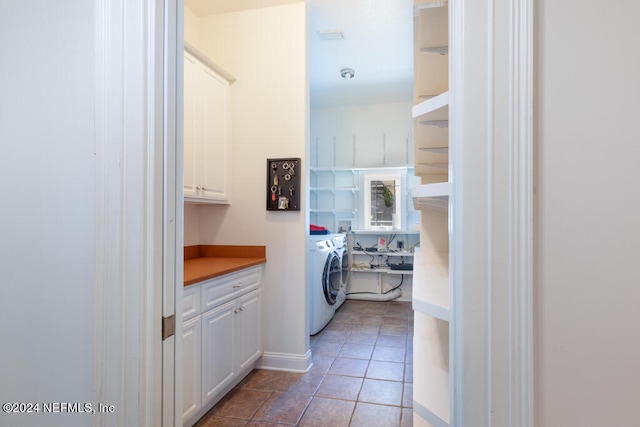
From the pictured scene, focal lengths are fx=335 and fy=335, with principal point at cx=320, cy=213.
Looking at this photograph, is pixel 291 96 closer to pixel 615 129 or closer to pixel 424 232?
pixel 424 232

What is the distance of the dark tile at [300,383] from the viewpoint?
236 centimetres

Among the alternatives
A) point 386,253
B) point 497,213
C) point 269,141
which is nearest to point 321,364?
point 269,141

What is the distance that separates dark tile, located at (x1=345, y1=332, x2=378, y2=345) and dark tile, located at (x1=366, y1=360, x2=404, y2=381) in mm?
442

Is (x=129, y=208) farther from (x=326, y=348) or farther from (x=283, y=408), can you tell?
(x=326, y=348)

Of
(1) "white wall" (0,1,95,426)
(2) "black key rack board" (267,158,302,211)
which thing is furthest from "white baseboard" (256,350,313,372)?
(1) "white wall" (0,1,95,426)

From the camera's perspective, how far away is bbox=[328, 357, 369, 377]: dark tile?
103 inches

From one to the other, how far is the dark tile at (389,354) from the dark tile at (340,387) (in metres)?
0.46

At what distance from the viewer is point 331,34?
10.2ft

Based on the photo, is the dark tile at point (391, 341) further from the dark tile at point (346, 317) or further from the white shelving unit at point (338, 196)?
the white shelving unit at point (338, 196)

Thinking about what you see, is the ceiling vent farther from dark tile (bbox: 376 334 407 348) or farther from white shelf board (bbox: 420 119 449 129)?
dark tile (bbox: 376 334 407 348)

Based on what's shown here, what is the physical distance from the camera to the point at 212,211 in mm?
2834

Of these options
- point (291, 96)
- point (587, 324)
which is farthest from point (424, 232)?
point (291, 96)

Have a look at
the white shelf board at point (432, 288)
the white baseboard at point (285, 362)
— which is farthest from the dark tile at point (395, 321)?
the white shelf board at point (432, 288)

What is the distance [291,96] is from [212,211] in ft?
3.79
